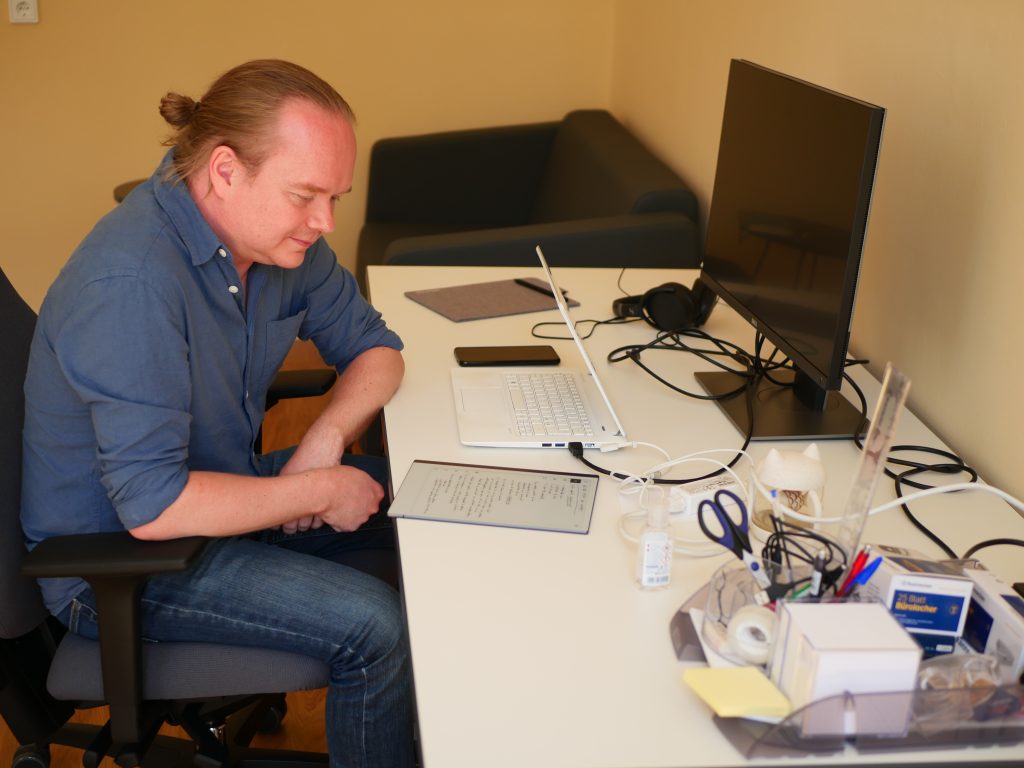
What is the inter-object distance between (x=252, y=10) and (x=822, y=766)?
11.2ft

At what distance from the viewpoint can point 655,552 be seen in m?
1.19

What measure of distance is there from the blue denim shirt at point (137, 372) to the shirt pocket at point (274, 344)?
0.9 inches

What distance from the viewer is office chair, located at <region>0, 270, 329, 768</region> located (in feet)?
4.23

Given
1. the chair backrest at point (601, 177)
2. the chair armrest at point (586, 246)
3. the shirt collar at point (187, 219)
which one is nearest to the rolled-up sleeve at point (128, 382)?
the shirt collar at point (187, 219)

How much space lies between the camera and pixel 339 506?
1.56 m

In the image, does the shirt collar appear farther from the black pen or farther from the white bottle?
the black pen

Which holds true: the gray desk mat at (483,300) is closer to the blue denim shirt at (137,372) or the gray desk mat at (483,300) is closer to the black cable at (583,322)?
the black cable at (583,322)

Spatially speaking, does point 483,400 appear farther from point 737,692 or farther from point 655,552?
point 737,692

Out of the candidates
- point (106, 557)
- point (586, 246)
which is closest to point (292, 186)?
point (106, 557)

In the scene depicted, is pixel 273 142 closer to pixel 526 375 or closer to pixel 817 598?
pixel 526 375

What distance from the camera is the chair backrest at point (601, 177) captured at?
277cm

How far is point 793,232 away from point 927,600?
26.5 inches

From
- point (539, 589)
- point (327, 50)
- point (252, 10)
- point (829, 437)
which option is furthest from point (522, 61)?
point (539, 589)

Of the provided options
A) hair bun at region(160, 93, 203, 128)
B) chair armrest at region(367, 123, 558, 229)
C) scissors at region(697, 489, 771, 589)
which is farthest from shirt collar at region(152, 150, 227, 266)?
chair armrest at region(367, 123, 558, 229)
